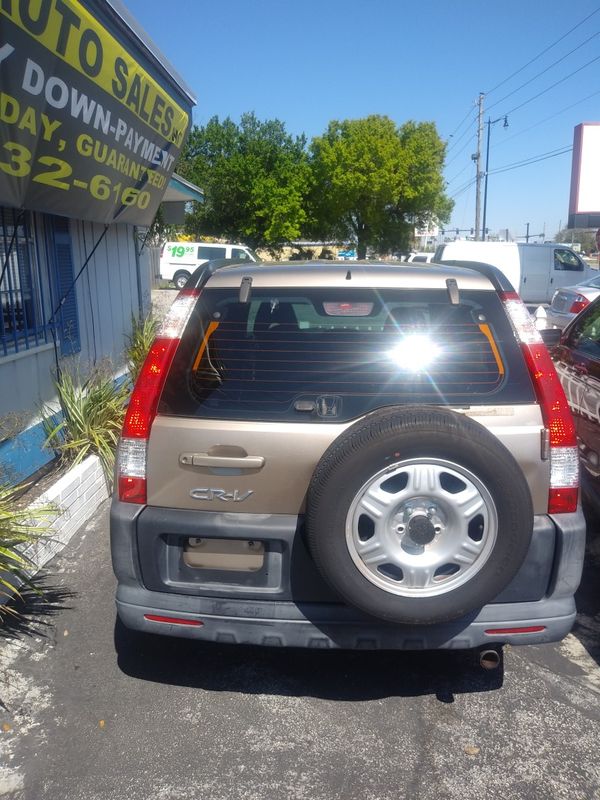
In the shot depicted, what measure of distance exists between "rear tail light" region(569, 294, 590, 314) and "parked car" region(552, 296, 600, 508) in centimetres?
769

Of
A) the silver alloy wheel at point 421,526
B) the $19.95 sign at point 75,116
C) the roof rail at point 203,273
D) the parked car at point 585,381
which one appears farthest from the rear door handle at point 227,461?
the parked car at point 585,381

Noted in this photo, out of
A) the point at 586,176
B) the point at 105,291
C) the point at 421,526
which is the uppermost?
the point at 586,176

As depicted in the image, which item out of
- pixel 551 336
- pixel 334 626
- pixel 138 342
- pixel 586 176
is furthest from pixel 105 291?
pixel 586 176

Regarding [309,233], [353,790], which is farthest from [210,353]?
[309,233]

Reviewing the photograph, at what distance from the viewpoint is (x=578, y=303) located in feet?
43.9

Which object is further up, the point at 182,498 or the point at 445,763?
the point at 182,498

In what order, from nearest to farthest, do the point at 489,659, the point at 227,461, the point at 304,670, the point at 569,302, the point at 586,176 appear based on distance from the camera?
1. the point at 227,461
2. the point at 489,659
3. the point at 304,670
4. the point at 569,302
5. the point at 586,176

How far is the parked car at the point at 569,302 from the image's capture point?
525 inches

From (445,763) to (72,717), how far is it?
5.26 ft

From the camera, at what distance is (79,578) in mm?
4574

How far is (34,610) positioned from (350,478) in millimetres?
2444

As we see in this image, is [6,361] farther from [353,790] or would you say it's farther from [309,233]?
[309,233]

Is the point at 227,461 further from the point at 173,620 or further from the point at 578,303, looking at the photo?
the point at 578,303

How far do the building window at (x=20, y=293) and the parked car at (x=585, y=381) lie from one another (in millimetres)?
4394
